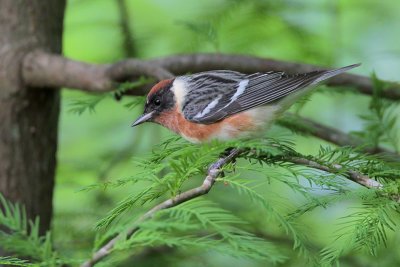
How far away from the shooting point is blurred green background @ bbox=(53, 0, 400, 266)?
413 cm

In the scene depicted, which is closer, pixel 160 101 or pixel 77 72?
pixel 160 101

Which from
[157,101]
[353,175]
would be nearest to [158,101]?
[157,101]

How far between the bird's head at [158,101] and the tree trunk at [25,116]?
0.63 metres

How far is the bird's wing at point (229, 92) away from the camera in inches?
132

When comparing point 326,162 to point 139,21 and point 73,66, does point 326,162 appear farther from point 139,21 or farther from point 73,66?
point 139,21

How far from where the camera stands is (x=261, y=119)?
335 cm

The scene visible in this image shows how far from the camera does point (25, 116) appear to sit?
148 inches

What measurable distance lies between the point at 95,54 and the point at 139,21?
0.83 metres

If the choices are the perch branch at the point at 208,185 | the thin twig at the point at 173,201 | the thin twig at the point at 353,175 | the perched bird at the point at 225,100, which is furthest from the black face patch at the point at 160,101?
the thin twig at the point at 353,175

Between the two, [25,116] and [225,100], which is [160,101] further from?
[25,116]

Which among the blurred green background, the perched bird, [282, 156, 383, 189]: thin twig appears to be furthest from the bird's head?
[282, 156, 383, 189]: thin twig

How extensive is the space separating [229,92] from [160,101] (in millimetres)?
367

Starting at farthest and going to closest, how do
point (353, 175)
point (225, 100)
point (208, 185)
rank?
1. point (225, 100)
2. point (353, 175)
3. point (208, 185)

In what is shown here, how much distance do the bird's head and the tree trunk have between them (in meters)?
0.63
